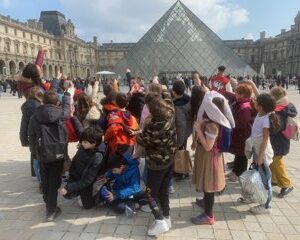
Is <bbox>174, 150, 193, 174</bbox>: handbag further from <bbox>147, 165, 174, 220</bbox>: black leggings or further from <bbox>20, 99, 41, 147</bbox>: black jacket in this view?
<bbox>20, 99, 41, 147</bbox>: black jacket

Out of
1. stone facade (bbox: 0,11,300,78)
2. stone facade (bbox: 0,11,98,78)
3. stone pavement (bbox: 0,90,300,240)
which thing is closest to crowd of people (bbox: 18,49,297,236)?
stone pavement (bbox: 0,90,300,240)

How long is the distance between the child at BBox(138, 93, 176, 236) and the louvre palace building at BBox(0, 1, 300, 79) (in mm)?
9358

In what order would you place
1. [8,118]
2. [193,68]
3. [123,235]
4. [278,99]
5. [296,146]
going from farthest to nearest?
[193,68], [8,118], [296,146], [278,99], [123,235]

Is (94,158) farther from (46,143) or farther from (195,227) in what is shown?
(195,227)

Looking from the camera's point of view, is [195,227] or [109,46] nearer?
[195,227]

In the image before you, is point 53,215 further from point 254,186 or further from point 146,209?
point 254,186

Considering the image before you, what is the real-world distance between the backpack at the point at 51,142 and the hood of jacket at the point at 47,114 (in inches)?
2.7

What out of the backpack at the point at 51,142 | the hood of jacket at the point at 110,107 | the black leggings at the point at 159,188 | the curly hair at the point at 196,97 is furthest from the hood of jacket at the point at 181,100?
the backpack at the point at 51,142

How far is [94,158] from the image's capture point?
3609 mm

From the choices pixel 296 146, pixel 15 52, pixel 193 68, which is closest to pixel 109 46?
pixel 15 52

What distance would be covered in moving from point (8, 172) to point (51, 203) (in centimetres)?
226

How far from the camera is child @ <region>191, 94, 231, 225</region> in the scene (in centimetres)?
306

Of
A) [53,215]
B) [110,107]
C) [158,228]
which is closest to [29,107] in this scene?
[110,107]

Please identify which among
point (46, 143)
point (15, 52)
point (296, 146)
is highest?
point (15, 52)
